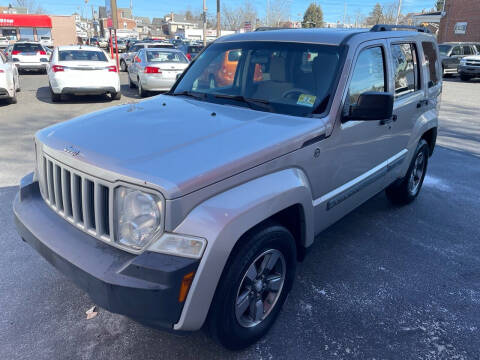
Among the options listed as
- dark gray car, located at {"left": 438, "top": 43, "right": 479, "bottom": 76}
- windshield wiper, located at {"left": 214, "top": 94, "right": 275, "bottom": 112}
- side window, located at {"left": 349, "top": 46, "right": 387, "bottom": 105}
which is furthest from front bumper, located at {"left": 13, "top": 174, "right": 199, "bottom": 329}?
dark gray car, located at {"left": 438, "top": 43, "right": 479, "bottom": 76}

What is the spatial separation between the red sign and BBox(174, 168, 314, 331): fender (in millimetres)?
66737

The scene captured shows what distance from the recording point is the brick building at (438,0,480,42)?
118ft

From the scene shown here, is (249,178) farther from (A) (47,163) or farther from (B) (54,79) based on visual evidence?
(B) (54,79)

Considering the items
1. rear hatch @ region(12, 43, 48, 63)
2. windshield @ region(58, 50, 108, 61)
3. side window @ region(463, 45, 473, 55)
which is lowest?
windshield @ region(58, 50, 108, 61)

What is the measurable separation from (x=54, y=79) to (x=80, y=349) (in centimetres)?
984

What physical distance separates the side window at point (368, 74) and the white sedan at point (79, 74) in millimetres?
9128

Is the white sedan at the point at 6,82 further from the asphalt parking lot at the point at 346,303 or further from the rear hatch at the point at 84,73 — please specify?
the asphalt parking lot at the point at 346,303

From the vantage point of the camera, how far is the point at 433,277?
136 inches

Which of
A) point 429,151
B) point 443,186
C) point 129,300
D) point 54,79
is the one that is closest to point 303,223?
point 129,300

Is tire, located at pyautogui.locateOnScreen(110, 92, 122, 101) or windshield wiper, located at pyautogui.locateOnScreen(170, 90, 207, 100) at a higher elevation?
windshield wiper, located at pyautogui.locateOnScreen(170, 90, 207, 100)

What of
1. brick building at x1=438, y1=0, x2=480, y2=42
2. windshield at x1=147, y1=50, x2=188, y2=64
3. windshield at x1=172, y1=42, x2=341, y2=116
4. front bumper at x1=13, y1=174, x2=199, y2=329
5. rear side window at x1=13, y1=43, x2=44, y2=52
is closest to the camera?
front bumper at x1=13, y1=174, x2=199, y2=329

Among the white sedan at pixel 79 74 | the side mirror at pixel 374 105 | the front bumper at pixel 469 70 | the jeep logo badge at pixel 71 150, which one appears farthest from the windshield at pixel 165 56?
the front bumper at pixel 469 70

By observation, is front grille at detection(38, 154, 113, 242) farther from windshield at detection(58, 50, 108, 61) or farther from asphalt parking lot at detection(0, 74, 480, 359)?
windshield at detection(58, 50, 108, 61)

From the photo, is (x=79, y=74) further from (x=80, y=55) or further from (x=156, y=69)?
(x=156, y=69)
